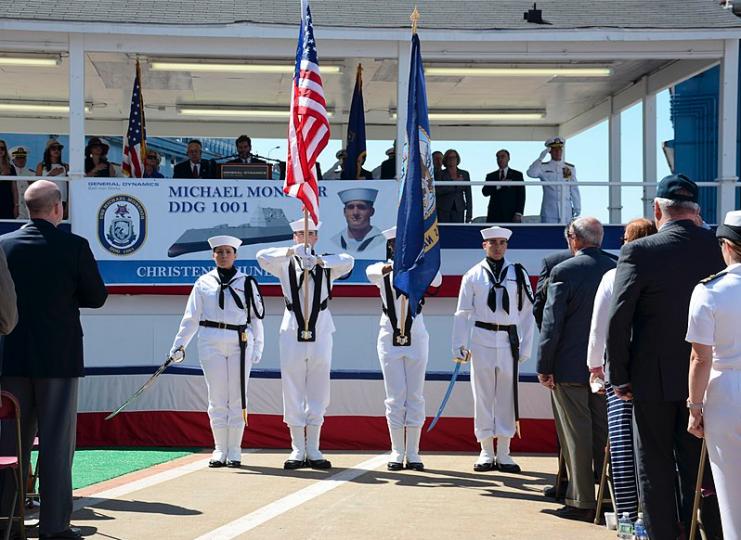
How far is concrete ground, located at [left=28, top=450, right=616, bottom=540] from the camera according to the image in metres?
7.01

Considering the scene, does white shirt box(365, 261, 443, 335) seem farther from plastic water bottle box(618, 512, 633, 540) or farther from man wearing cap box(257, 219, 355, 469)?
plastic water bottle box(618, 512, 633, 540)

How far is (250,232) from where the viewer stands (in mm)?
14469

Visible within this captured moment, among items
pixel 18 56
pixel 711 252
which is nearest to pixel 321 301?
pixel 711 252

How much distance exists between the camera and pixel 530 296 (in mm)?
10672

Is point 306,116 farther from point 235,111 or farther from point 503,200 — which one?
point 235,111

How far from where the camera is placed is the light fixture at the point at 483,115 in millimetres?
20516

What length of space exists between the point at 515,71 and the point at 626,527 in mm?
11262

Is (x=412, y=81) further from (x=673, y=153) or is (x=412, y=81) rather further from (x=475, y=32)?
(x=673, y=153)

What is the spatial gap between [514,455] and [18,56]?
31.7 ft

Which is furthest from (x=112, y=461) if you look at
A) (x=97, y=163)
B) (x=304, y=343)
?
(x=97, y=163)

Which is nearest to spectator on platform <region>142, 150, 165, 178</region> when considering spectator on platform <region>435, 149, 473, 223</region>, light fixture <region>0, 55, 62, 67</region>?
light fixture <region>0, 55, 62, 67</region>

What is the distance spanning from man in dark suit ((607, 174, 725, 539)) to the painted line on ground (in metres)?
2.67

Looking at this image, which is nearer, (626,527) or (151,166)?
(626,527)

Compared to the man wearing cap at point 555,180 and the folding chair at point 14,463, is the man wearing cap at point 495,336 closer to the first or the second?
the folding chair at point 14,463
